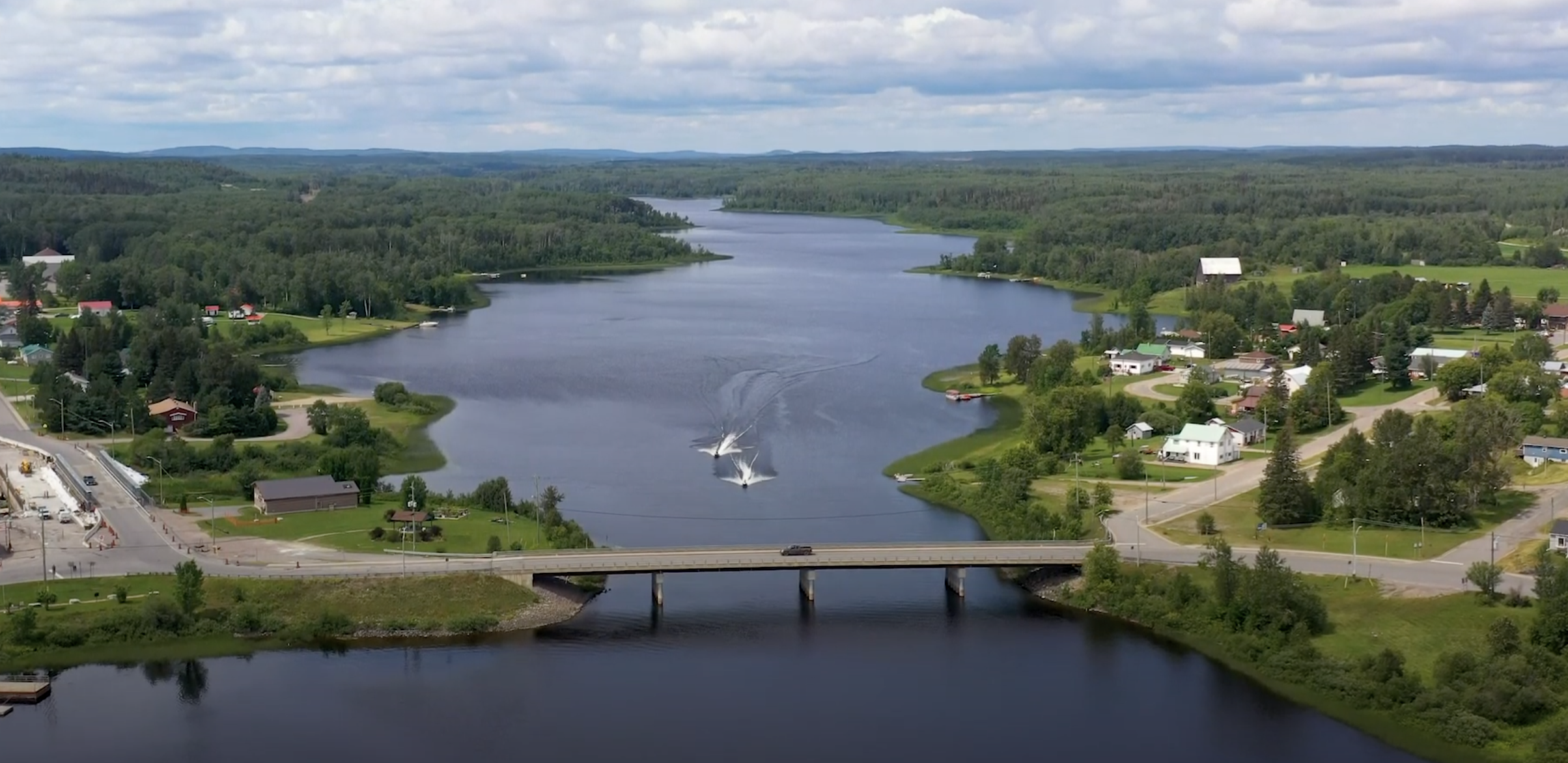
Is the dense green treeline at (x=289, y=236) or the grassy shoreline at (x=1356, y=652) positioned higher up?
the dense green treeline at (x=289, y=236)

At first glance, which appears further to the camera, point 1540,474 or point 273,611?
point 1540,474

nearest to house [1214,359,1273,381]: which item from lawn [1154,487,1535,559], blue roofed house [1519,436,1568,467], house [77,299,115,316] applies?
blue roofed house [1519,436,1568,467]

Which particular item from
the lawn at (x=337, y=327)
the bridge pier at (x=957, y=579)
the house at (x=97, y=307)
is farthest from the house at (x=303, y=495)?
the house at (x=97, y=307)

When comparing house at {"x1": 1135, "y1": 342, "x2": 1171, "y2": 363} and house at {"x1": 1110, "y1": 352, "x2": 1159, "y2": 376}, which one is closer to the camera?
house at {"x1": 1110, "y1": 352, "x2": 1159, "y2": 376}

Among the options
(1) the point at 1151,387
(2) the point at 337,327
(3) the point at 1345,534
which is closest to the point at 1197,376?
(1) the point at 1151,387

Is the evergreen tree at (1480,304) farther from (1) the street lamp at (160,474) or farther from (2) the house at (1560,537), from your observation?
(1) the street lamp at (160,474)

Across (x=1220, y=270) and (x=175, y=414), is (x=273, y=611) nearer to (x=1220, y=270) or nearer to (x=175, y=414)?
(x=175, y=414)

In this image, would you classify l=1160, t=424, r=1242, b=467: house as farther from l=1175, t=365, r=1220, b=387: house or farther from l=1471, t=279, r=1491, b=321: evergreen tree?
l=1471, t=279, r=1491, b=321: evergreen tree
